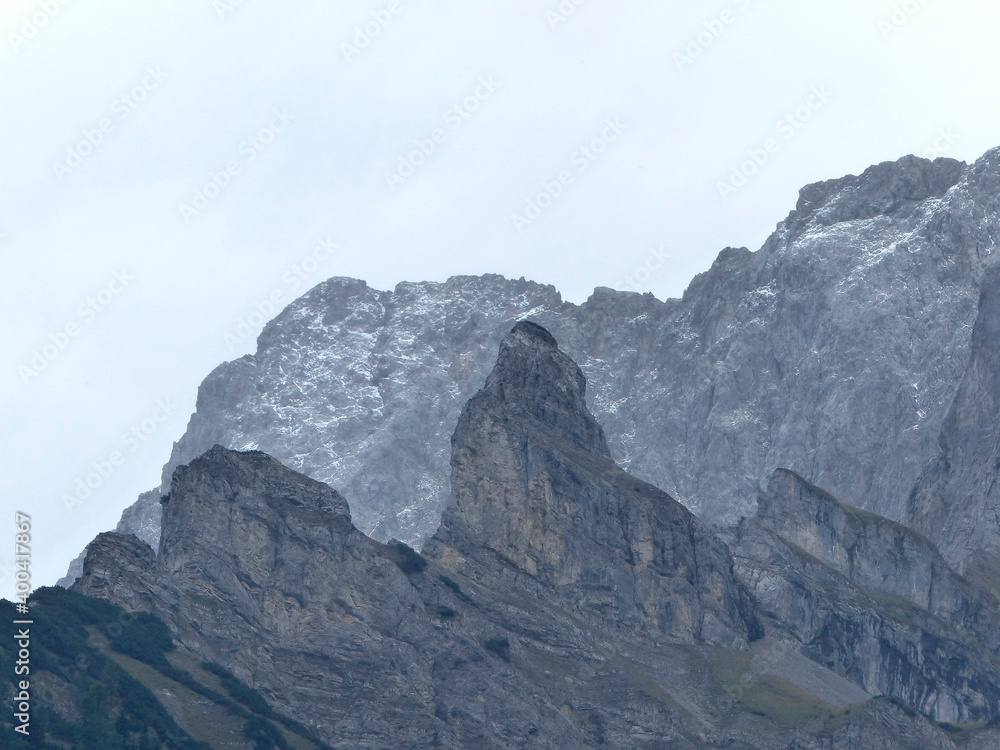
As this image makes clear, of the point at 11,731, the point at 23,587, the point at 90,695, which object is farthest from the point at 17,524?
the point at 90,695

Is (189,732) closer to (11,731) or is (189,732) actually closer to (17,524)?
(11,731)

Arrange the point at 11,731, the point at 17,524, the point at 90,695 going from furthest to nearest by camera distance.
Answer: the point at 90,695 → the point at 11,731 → the point at 17,524

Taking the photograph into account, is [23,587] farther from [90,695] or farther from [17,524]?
[90,695]

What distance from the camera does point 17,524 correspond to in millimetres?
149000

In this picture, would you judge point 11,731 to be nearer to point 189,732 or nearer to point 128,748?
point 128,748

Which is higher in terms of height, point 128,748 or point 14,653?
point 14,653

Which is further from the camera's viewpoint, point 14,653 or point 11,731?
point 14,653

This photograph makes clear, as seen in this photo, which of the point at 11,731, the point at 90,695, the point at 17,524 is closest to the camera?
the point at 17,524

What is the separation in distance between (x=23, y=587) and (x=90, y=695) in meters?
42.7

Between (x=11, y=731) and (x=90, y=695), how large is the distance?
14.8 m

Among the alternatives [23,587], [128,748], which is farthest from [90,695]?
[23,587]

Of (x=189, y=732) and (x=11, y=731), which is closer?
(x=11, y=731)

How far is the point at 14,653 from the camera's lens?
631 feet

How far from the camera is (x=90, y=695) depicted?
189875 millimetres
